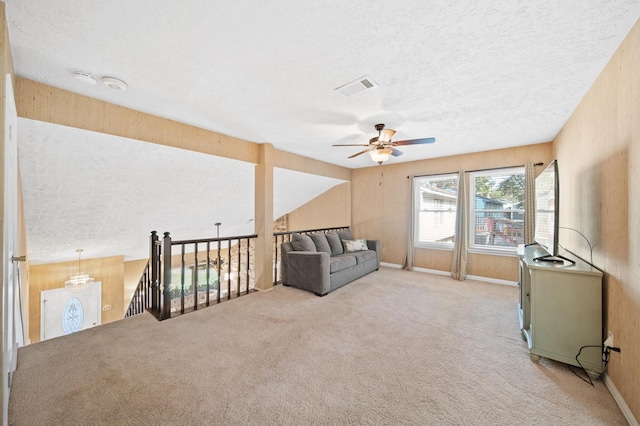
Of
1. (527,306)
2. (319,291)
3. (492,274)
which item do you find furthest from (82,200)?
(492,274)

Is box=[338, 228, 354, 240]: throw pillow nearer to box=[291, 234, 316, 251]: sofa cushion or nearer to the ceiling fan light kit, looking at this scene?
box=[291, 234, 316, 251]: sofa cushion

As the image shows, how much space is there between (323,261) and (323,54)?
271cm

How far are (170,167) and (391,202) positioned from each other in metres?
4.39

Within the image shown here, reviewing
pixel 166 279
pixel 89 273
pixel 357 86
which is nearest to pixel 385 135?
pixel 357 86

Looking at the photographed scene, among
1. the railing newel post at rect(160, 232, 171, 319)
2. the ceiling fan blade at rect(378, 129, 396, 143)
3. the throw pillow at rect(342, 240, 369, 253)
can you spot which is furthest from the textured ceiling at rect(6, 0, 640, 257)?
the throw pillow at rect(342, 240, 369, 253)

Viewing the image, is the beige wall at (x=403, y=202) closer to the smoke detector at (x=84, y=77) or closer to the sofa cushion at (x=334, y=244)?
the sofa cushion at (x=334, y=244)

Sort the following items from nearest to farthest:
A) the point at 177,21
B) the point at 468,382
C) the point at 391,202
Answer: the point at 177,21 → the point at 468,382 → the point at 391,202

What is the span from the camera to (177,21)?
1529 mm

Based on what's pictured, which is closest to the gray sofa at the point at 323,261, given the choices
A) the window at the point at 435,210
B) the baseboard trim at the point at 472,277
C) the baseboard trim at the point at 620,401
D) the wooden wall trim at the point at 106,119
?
the baseboard trim at the point at 472,277

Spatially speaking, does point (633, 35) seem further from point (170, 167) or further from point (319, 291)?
point (170, 167)

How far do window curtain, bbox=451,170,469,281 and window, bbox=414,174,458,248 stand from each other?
214 millimetres

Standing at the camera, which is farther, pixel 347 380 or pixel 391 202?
pixel 391 202

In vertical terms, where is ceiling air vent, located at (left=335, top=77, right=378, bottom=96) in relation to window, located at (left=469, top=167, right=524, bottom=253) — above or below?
above

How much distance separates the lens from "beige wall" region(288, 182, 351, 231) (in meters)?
6.55
